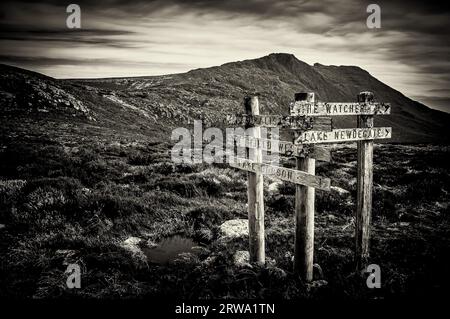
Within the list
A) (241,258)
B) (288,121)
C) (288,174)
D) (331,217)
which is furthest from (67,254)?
(331,217)

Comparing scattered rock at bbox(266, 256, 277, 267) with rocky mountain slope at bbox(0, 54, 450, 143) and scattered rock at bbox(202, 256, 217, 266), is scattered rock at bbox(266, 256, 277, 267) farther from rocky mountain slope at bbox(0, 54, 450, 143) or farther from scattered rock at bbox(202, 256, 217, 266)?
rocky mountain slope at bbox(0, 54, 450, 143)

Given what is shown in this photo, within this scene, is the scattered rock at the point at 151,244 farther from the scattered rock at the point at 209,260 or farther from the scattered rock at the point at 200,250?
the scattered rock at the point at 209,260

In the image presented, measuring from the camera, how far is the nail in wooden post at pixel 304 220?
5.46m

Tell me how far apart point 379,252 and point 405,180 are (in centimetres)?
905

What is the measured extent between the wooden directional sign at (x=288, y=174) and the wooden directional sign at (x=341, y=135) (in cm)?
59

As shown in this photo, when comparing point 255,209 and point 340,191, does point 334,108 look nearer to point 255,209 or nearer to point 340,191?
point 255,209

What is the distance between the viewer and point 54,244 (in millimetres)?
7547

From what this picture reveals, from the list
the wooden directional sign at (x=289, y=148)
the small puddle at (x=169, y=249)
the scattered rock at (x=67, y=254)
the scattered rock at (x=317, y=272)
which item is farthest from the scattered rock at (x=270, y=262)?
the scattered rock at (x=67, y=254)

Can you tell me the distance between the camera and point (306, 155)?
540 centimetres

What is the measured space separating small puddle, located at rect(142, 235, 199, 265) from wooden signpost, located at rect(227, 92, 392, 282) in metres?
2.18

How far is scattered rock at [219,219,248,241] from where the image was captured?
8.71 m

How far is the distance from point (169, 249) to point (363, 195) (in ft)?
16.4

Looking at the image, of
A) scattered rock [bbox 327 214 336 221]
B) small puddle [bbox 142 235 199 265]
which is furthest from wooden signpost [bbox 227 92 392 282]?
scattered rock [bbox 327 214 336 221]
